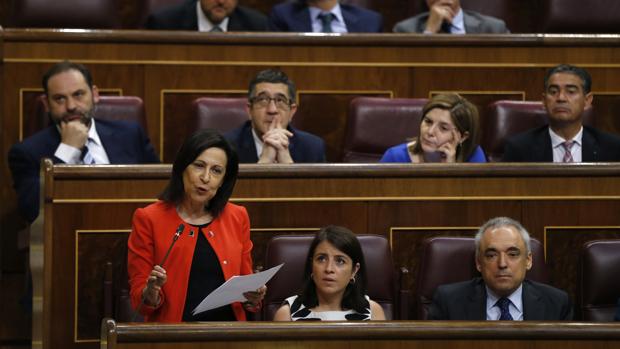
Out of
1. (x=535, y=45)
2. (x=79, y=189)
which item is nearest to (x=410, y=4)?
(x=535, y=45)

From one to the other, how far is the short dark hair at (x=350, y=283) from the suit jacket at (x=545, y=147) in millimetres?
558

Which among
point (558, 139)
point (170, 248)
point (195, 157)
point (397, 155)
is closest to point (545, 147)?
point (558, 139)

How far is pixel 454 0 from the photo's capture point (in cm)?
237

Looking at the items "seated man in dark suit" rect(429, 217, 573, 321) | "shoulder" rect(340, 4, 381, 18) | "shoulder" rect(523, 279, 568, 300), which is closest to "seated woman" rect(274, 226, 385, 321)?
"seated man in dark suit" rect(429, 217, 573, 321)

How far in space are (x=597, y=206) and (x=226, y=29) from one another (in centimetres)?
86

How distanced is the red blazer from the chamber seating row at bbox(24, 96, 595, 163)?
0.56m

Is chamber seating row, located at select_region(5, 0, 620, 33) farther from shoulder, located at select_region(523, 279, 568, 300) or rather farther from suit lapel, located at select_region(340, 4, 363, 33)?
shoulder, located at select_region(523, 279, 568, 300)

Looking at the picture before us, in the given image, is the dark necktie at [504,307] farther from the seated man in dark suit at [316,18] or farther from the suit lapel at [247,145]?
the seated man in dark suit at [316,18]

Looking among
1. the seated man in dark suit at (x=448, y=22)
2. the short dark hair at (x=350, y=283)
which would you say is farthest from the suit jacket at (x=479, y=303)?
the seated man in dark suit at (x=448, y=22)

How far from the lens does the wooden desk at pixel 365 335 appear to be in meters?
1.21

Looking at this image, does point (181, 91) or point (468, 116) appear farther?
point (181, 91)

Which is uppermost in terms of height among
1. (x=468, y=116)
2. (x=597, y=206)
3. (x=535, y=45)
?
(x=535, y=45)

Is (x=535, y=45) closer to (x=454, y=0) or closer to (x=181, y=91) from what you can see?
(x=454, y=0)

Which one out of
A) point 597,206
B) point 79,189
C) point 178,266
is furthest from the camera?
point 597,206
